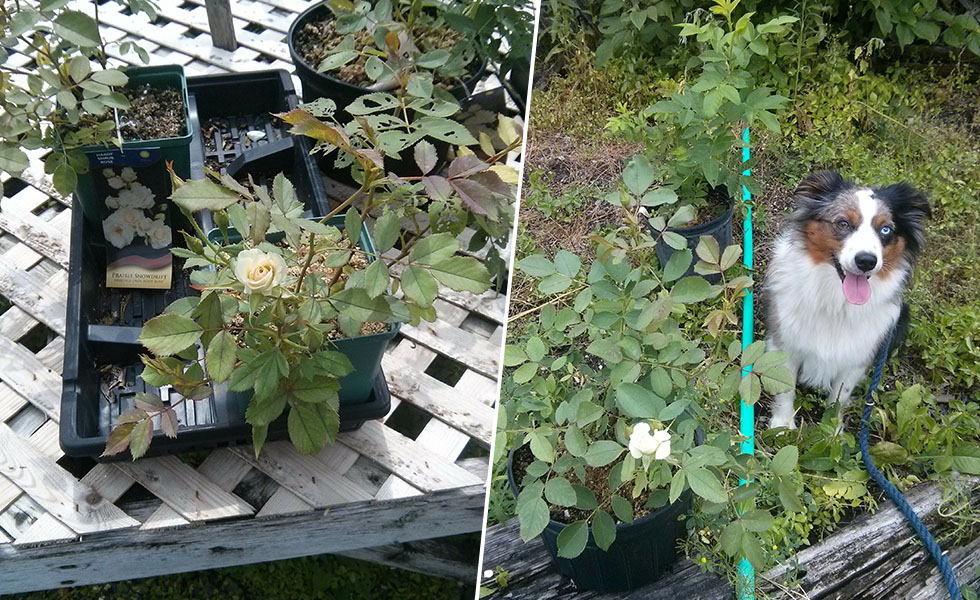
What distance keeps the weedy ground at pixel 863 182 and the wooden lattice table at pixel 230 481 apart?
0.39 feet

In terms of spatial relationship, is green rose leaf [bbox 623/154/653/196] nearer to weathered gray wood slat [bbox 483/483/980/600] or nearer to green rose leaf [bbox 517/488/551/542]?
green rose leaf [bbox 517/488/551/542]

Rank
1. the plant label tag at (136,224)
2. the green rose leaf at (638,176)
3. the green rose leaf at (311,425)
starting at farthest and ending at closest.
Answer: the plant label tag at (136,224)
the green rose leaf at (638,176)
the green rose leaf at (311,425)

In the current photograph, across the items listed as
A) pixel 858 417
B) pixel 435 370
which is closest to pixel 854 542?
pixel 858 417

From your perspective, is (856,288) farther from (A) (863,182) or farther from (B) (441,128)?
(B) (441,128)

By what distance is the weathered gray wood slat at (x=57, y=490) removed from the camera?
4.66 feet

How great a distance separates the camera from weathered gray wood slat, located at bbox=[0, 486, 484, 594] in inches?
56.2

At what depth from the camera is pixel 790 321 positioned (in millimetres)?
1785

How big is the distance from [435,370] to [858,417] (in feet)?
3.04

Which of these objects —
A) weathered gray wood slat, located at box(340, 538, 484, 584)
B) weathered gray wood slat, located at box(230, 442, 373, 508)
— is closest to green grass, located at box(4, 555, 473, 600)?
weathered gray wood slat, located at box(340, 538, 484, 584)

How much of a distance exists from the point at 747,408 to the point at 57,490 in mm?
1277

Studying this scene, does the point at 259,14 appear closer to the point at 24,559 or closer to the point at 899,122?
the point at 24,559

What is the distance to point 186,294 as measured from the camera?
1776 millimetres

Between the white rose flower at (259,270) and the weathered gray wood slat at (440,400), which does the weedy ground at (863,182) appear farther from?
the white rose flower at (259,270)

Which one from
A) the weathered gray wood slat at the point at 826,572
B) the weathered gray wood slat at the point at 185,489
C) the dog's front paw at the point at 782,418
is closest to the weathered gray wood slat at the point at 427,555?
the weathered gray wood slat at the point at 826,572
